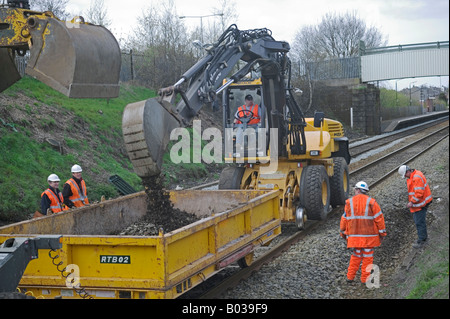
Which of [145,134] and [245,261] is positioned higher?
[145,134]

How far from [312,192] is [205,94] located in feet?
12.5

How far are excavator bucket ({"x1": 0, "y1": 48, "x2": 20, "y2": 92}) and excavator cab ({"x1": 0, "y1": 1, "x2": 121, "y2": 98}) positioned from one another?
0.70 m

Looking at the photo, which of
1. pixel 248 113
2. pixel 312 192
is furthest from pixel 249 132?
pixel 312 192

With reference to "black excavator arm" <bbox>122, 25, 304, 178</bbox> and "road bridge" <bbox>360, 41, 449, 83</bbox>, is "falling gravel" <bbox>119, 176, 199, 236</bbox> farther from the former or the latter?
"road bridge" <bbox>360, 41, 449, 83</bbox>

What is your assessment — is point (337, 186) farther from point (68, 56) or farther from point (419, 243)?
point (68, 56)

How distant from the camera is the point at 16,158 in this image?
532 inches

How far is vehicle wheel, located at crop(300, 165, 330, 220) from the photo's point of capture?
10.6 metres

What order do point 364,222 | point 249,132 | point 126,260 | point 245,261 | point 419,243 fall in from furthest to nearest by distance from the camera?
point 249,132 → point 419,243 → point 245,261 → point 364,222 → point 126,260

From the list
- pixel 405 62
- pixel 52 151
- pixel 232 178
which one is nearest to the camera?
pixel 232 178

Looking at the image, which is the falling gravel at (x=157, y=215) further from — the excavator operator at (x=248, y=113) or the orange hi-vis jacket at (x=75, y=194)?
the excavator operator at (x=248, y=113)

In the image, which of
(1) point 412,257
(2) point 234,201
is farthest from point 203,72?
(1) point 412,257

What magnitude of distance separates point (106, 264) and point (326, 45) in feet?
137

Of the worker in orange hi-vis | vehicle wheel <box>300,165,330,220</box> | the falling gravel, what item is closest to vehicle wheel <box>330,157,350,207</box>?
vehicle wheel <box>300,165,330,220</box>

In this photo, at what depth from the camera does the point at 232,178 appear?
11047 mm
